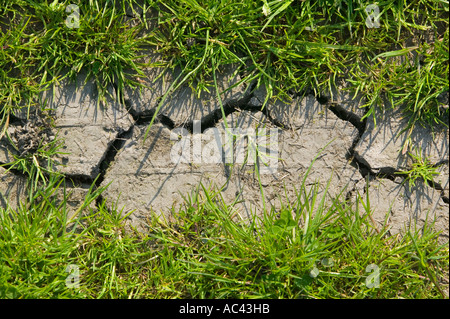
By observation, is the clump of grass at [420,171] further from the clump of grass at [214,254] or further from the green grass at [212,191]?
the clump of grass at [214,254]

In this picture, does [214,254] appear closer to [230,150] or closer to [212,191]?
[212,191]

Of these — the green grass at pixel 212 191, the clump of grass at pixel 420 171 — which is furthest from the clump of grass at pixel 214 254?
the clump of grass at pixel 420 171

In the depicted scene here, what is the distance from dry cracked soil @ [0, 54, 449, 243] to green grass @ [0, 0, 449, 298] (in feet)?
0.22

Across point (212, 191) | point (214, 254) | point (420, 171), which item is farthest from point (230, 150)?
point (420, 171)

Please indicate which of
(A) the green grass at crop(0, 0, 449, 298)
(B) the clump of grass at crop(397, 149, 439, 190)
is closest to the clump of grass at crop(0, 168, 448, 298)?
(A) the green grass at crop(0, 0, 449, 298)

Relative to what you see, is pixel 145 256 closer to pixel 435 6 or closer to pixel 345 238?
pixel 345 238

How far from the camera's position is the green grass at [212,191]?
242 centimetres

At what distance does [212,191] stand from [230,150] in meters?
0.25

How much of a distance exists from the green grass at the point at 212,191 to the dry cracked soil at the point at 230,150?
7cm

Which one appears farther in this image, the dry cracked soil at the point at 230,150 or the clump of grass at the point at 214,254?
the dry cracked soil at the point at 230,150

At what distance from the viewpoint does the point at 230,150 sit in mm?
2574

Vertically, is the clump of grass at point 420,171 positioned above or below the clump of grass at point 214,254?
above
